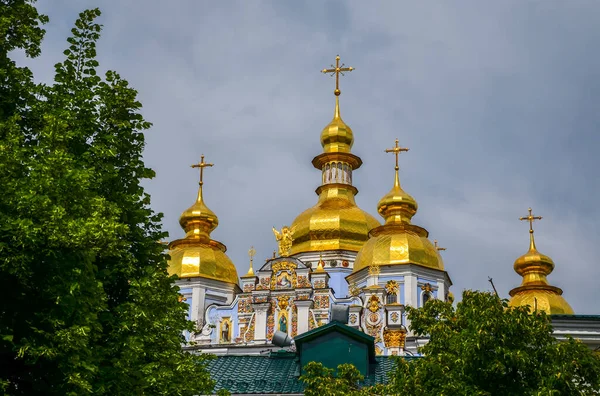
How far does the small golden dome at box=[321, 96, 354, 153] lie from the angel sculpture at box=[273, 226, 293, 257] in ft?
39.9

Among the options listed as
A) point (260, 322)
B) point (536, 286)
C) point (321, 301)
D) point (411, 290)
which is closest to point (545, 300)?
point (536, 286)

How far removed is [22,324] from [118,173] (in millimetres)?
3307

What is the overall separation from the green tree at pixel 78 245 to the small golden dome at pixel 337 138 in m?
44.0

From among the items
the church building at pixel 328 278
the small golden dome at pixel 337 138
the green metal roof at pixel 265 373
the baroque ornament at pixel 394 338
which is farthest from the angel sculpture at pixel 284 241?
the green metal roof at pixel 265 373

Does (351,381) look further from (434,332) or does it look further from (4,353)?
(4,353)

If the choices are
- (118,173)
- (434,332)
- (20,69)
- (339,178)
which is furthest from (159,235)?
(339,178)

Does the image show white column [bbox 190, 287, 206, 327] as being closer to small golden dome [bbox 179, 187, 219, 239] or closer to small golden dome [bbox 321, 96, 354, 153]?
small golden dome [bbox 179, 187, 219, 239]

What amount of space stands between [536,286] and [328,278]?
10860 mm

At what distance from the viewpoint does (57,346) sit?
14164 millimetres

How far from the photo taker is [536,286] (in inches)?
2053

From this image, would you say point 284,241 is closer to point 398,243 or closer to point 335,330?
point 398,243

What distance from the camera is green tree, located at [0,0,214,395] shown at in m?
14.3

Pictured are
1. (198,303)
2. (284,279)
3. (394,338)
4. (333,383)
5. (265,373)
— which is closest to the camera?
(333,383)

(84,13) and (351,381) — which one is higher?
(84,13)
